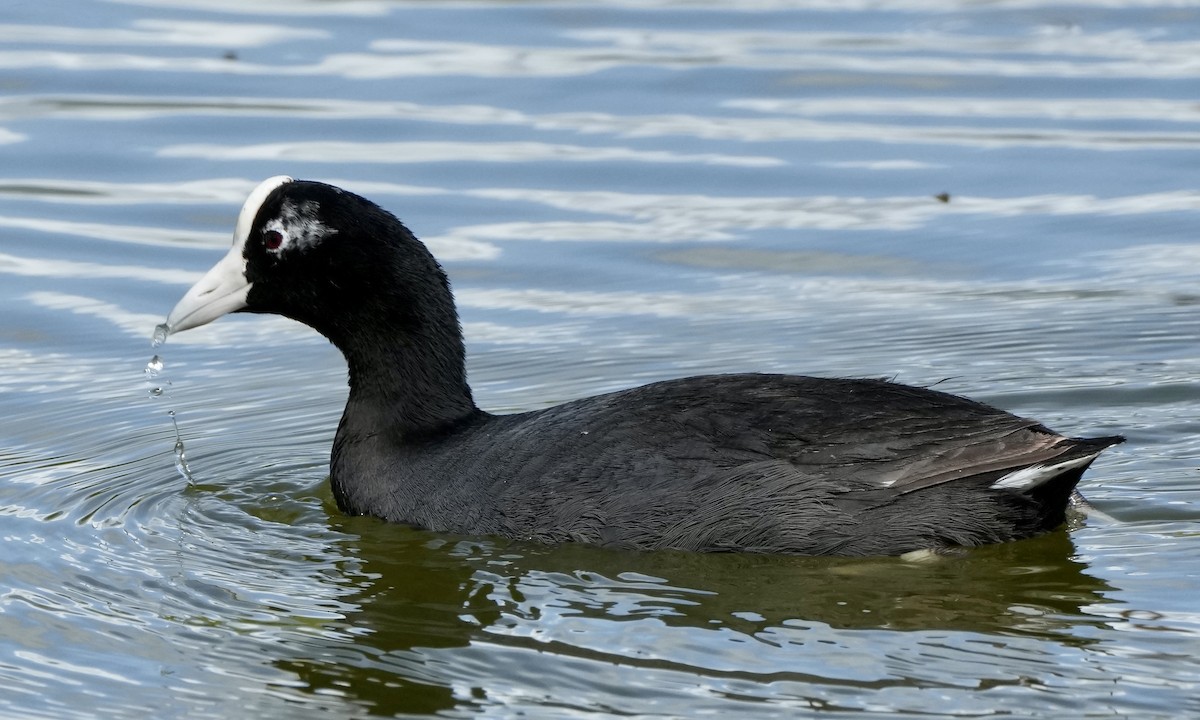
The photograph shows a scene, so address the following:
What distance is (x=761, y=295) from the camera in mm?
9836

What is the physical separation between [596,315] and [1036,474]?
154 inches

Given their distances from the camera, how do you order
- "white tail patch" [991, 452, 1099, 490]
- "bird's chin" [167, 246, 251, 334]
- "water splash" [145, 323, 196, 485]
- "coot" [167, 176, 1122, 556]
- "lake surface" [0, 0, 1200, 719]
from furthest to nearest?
"water splash" [145, 323, 196, 485]
"bird's chin" [167, 246, 251, 334]
"coot" [167, 176, 1122, 556]
"white tail patch" [991, 452, 1099, 490]
"lake surface" [0, 0, 1200, 719]

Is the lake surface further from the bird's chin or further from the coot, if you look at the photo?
the bird's chin

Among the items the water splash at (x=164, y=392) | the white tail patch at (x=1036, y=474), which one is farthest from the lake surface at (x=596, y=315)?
the white tail patch at (x=1036, y=474)

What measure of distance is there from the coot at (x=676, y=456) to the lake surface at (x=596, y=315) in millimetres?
123

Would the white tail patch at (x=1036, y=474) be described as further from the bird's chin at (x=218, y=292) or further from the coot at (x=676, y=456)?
the bird's chin at (x=218, y=292)

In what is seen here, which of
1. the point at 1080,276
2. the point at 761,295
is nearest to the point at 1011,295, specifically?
the point at 1080,276

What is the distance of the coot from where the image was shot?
603cm

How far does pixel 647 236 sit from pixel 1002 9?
607 centimetres

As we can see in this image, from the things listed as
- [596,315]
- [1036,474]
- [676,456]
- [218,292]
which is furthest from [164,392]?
[1036,474]

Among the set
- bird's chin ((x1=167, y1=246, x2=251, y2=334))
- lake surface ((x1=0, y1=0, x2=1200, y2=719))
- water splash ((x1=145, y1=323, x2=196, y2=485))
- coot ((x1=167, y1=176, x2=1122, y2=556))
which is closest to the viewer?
lake surface ((x1=0, y1=0, x2=1200, y2=719))

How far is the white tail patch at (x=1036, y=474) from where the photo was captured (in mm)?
5914

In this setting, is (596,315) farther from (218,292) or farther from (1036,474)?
(1036,474)

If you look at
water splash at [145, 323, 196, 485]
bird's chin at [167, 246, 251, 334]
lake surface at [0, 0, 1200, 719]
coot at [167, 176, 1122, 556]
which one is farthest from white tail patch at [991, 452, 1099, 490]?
water splash at [145, 323, 196, 485]
